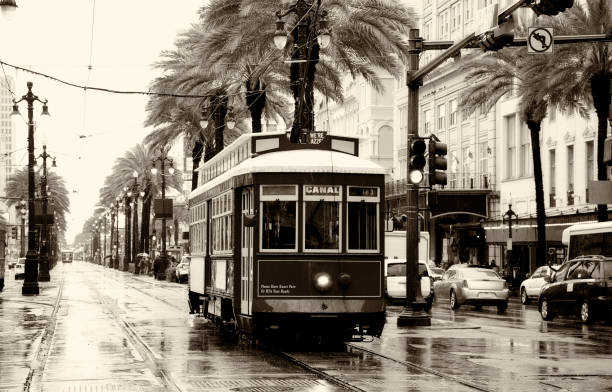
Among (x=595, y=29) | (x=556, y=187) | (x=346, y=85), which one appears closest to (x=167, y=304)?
(x=595, y=29)

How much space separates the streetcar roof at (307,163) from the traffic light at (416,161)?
5.64 m

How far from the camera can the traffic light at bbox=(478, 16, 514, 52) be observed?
726 inches

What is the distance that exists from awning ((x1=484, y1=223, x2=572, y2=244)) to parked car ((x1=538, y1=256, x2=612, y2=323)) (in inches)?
800

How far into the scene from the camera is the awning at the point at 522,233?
52188 mm

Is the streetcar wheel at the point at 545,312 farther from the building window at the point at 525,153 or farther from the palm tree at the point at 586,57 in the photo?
the building window at the point at 525,153

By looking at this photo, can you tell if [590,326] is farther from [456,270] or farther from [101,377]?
[101,377]

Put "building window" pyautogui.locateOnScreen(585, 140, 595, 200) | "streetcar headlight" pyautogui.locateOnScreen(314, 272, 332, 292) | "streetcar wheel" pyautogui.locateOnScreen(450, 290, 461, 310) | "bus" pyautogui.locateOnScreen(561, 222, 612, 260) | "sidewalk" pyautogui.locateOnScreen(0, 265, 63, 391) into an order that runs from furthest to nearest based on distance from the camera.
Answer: "building window" pyautogui.locateOnScreen(585, 140, 595, 200) < "streetcar wheel" pyautogui.locateOnScreen(450, 290, 461, 310) < "bus" pyautogui.locateOnScreen(561, 222, 612, 260) < "streetcar headlight" pyautogui.locateOnScreen(314, 272, 332, 292) < "sidewalk" pyautogui.locateOnScreen(0, 265, 63, 391)

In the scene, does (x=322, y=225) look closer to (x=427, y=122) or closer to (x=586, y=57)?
(x=586, y=57)

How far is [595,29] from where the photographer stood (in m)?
39.1

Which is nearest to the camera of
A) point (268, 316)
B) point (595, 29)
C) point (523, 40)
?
point (268, 316)

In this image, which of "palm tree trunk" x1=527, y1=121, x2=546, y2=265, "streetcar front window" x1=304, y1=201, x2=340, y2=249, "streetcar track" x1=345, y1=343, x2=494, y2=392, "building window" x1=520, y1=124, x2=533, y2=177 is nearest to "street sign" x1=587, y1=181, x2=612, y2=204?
"streetcar track" x1=345, y1=343, x2=494, y2=392

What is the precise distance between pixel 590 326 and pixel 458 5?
140ft

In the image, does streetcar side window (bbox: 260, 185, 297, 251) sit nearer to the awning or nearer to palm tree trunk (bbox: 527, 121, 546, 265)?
palm tree trunk (bbox: 527, 121, 546, 265)

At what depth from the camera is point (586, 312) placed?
2953 centimetres
